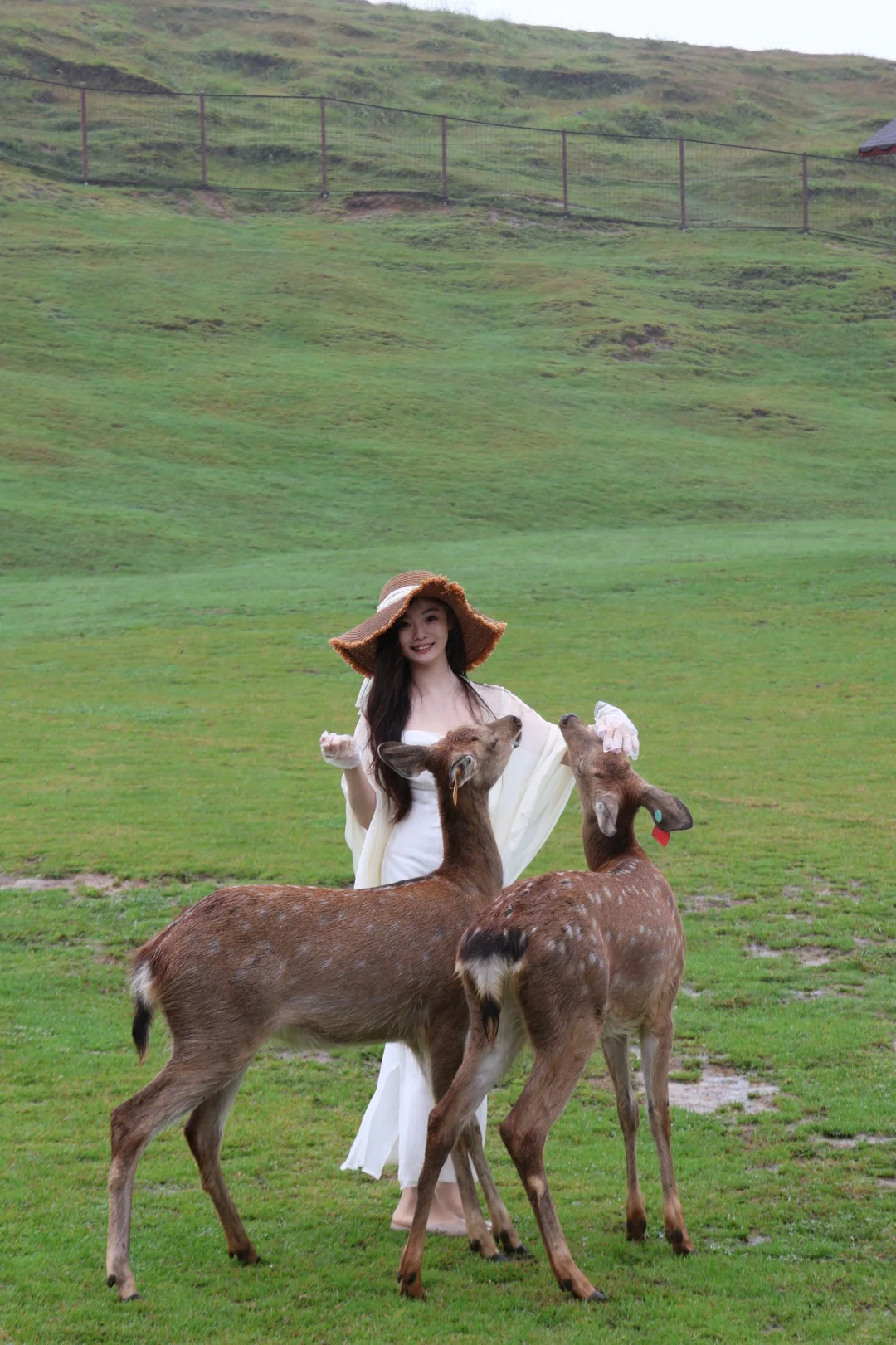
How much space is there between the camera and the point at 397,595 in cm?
655

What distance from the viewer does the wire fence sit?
2603 inches

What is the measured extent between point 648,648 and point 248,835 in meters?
10.6

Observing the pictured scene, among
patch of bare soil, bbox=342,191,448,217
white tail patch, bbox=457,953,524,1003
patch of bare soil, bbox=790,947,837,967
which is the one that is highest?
patch of bare soil, bbox=342,191,448,217

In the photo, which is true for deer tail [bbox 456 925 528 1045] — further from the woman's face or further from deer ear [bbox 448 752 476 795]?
the woman's face

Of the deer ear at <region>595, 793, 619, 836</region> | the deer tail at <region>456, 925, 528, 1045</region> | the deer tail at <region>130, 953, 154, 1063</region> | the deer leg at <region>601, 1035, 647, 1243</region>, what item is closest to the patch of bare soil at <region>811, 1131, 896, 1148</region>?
the deer leg at <region>601, 1035, 647, 1243</region>

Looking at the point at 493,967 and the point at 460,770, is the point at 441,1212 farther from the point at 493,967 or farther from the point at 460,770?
the point at 460,770

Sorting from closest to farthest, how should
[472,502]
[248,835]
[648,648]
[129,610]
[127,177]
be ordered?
[248,835], [648,648], [129,610], [472,502], [127,177]

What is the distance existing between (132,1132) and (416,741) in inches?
80.3

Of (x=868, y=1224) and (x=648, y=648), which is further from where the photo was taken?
(x=648, y=648)

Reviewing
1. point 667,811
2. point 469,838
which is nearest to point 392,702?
point 469,838

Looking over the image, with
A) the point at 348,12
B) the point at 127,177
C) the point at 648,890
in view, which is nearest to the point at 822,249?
the point at 127,177

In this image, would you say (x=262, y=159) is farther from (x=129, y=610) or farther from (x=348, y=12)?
(x=129, y=610)

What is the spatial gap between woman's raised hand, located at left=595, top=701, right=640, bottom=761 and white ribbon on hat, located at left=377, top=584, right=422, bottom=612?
102cm

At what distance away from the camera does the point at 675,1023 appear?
27.8 feet
